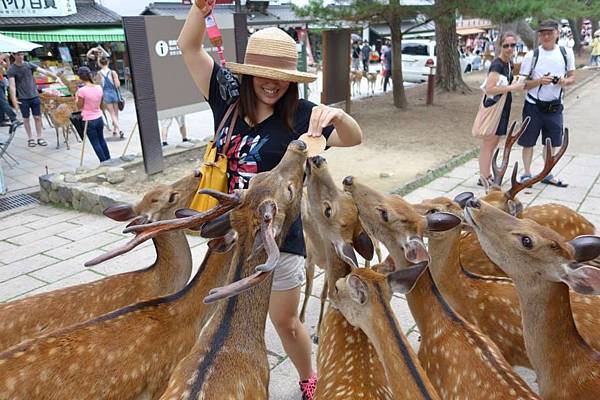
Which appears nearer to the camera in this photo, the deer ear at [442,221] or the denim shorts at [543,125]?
the deer ear at [442,221]

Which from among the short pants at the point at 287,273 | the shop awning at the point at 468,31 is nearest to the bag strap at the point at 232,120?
the short pants at the point at 287,273

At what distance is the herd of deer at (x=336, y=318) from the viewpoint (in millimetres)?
1864

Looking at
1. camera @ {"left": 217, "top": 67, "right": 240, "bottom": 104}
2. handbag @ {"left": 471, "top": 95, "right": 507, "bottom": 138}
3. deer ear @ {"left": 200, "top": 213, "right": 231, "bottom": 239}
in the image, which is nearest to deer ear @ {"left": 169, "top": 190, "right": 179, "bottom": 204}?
camera @ {"left": 217, "top": 67, "right": 240, "bottom": 104}

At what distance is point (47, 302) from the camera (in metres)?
2.59

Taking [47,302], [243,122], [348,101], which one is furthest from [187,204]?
[348,101]

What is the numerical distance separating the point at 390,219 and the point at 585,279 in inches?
34.0

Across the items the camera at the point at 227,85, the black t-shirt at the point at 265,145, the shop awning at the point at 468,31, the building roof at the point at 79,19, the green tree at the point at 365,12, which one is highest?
the building roof at the point at 79,19

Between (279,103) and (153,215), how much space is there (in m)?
1.00

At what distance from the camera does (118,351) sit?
6.76 feet

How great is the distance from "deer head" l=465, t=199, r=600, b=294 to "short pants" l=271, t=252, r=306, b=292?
85 cm

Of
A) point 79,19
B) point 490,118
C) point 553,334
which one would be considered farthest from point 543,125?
point 79,19

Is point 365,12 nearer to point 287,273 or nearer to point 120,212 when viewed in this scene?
point 120,212

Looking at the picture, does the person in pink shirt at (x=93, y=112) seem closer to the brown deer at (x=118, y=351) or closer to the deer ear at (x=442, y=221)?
the brown deer at (x=118, y=351)

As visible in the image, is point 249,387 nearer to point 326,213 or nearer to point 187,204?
point 326,213
